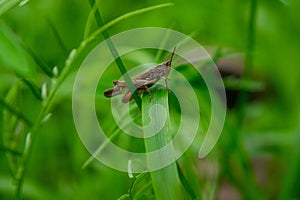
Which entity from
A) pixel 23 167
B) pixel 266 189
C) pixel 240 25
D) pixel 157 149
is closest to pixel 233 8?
pixel 240 25

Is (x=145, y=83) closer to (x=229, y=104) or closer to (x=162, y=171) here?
(x=162, y=171)

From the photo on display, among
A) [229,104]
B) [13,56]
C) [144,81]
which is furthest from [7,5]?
[229,104]

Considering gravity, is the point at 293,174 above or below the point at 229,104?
above

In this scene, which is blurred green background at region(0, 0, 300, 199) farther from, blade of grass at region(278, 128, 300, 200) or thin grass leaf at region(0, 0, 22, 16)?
thin grass leaf at region(0, 0, 22, 16)

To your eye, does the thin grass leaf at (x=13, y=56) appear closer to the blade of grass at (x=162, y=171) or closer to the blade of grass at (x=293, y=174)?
the blade of grass at (x=162, y=171)

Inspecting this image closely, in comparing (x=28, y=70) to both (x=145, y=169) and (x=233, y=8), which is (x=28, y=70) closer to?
(x=145, y=169)

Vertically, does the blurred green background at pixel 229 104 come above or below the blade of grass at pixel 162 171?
below

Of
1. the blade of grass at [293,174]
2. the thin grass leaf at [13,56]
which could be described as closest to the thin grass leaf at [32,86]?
the thin grass leaf at [13,56]

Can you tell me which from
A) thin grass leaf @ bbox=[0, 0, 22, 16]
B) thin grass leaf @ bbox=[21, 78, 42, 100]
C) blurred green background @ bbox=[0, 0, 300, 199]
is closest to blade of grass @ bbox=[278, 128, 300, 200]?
blurred green background @ bbox=[0, 0, 300, 199]
